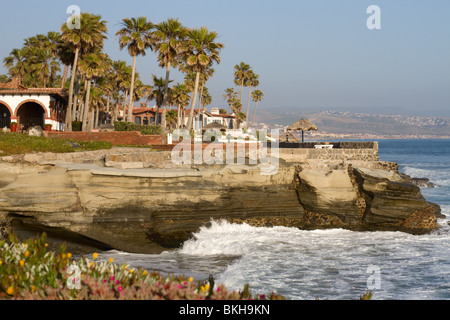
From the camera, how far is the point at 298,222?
19.8 m

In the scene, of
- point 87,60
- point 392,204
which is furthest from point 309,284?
point 87,60

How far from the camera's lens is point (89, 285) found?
6.71m

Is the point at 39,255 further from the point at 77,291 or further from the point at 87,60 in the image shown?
the point at 87,60

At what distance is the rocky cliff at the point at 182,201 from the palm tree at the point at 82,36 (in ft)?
84.6

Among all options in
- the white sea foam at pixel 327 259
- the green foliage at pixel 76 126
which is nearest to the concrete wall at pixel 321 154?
the white sea foam at pixel 327 259

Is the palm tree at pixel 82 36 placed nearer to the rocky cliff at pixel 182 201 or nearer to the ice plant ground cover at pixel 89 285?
the rocky cliff at pixel 182 201

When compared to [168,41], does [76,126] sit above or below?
below

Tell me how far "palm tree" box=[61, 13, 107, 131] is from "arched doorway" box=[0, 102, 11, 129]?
9322mm

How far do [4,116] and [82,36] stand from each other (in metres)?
12.9

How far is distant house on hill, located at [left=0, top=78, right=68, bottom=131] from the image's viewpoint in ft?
145

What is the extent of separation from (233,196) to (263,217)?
1.58 m

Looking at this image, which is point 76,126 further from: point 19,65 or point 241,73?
point 241,73

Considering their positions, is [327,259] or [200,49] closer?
[327,259]

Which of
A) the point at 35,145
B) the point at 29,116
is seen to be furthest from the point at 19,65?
the point at 35,145
